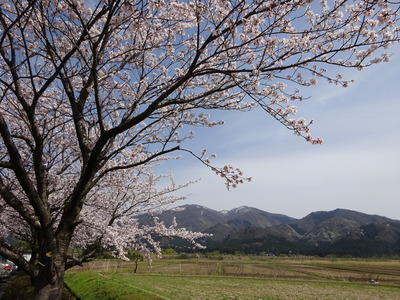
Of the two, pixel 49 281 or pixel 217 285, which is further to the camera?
pixel 217 285

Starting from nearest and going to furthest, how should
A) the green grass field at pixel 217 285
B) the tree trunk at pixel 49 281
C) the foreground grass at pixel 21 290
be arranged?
the tree trunk at pixel 49 281
the foreground grass at pixel 21 290
the green grass field at pixel 217 285

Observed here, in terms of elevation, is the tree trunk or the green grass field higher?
the tree trunk

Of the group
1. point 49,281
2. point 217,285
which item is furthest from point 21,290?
point 217,285

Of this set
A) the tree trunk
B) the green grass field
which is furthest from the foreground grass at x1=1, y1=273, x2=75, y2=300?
the tree trunk

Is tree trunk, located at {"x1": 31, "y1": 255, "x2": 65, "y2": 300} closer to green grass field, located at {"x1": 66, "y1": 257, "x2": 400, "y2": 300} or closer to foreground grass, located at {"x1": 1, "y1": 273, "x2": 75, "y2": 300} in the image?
green grass field, located at {"x1": 66, "y1": 257, "x2": 400, "y2": 300}

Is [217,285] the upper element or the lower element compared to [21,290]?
lower

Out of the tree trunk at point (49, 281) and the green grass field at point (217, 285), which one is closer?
the tree trunk at point (49, 281)

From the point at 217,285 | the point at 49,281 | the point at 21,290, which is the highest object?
the point at 49,281

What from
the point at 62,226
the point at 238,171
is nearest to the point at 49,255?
the point at 62,226

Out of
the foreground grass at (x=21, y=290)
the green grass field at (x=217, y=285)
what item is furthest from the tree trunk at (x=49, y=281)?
the foreground grass at (x=21, y=290)

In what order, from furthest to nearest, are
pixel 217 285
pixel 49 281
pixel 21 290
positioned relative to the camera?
pixel 217 285, pixel 21 290, pixel 49 281

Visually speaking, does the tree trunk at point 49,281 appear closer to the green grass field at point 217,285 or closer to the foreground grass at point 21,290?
the green grass field at point 217,285

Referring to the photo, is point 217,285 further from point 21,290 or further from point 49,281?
point 49,281

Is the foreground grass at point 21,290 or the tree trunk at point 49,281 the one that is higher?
the tree trunk at point 49,281
